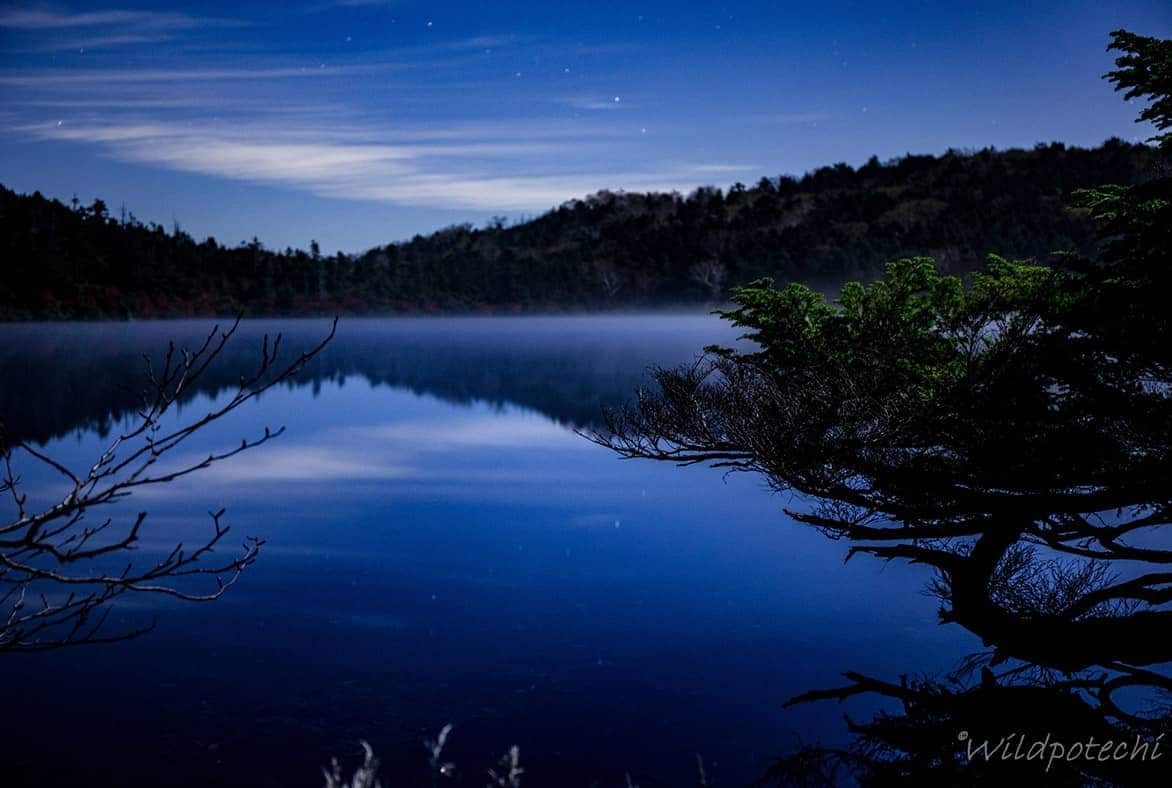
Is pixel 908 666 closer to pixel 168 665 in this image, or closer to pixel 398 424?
pixel 168 665

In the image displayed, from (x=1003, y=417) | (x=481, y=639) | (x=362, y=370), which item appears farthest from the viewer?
(x=362, y=370)

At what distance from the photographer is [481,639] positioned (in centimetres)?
2131

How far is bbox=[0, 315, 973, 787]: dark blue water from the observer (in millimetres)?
15023

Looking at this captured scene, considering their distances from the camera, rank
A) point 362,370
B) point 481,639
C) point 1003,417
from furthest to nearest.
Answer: point 362,370
point 481,639
point 1003,417

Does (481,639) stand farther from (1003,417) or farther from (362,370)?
(362,370)

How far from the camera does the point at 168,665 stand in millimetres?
18938

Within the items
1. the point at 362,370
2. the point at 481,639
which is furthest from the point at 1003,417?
the point at 362,370

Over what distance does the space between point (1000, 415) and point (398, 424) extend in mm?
64297

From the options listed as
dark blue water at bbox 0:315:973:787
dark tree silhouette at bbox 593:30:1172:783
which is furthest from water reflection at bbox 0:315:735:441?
dark tree silhouette at bbox 593:30:1172:783

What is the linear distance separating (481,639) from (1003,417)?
11.8 meters

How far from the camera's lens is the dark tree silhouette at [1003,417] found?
49.4ft

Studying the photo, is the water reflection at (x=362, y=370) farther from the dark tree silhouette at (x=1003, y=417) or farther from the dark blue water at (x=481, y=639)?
the dark tree silhouette at (x=1003, y=417)

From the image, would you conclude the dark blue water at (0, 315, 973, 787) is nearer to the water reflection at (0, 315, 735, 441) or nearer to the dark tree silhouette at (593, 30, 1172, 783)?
the dark tree silhouette at (593, 30, 1172, 783)

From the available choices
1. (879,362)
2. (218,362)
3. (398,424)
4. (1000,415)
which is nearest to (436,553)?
(879,362)
